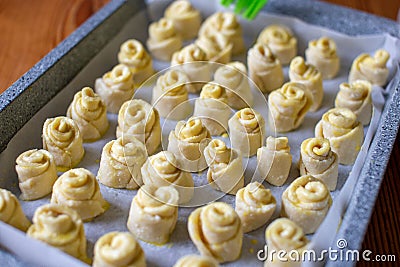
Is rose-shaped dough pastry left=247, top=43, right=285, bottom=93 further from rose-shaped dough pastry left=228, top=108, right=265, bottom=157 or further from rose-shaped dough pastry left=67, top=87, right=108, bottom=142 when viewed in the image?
rose-shaped dough pastry left=67, top=87, right=108, bottom=142

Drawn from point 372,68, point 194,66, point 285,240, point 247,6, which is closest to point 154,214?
point 285,240

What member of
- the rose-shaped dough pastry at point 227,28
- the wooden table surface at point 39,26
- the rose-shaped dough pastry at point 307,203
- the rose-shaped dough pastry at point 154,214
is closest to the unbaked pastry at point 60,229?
the rose-shaped dough pastry at point 154,214

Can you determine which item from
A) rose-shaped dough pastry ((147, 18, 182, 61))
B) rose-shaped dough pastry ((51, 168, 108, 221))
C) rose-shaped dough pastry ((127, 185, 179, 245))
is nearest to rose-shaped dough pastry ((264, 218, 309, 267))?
rose-shaped dough pastry ((127, 185, 179, 245))

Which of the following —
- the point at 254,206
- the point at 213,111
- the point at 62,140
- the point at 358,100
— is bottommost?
the point at 358,100

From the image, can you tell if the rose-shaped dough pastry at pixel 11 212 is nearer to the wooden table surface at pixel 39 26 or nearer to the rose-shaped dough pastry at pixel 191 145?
the rose-shaped dough pastry at pixel 191 145

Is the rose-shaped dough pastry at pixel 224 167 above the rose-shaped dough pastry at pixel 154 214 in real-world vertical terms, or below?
below

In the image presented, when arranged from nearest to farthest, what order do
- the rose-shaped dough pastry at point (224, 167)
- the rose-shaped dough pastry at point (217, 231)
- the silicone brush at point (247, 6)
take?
the rose-shaped dough pastry at point (217, 231)
the rose-shaped dough pastry at point (224, 167)
the silicone brush at point (247, 6)

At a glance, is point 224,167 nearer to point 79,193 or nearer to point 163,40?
point 79,193
